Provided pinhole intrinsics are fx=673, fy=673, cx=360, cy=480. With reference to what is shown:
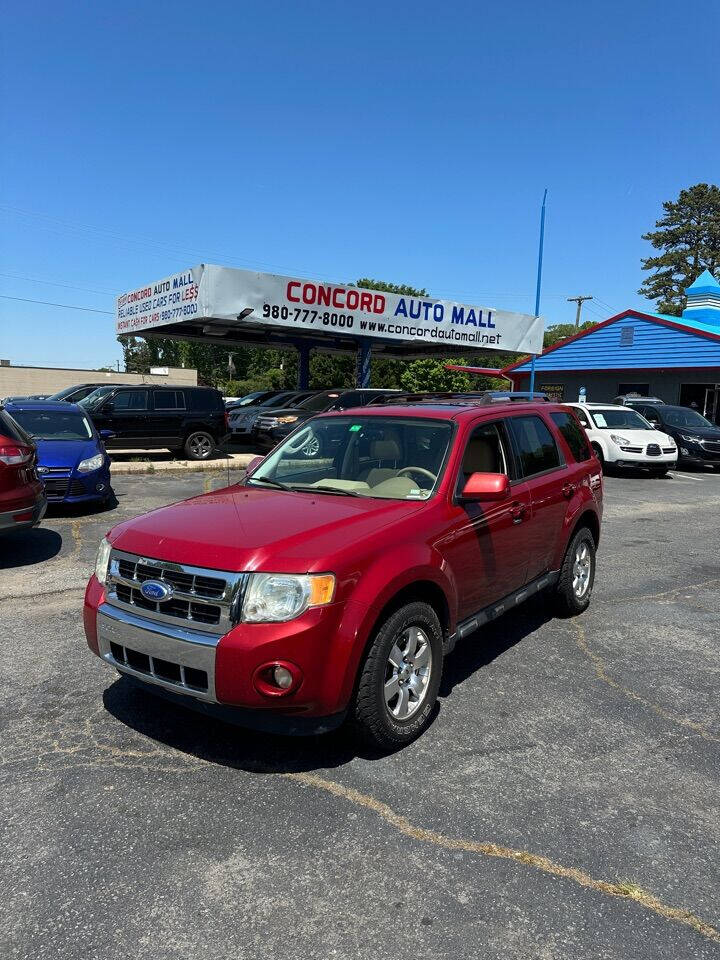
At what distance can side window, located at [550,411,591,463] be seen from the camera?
564 centimetres

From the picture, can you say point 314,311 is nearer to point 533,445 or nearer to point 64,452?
point 64,452

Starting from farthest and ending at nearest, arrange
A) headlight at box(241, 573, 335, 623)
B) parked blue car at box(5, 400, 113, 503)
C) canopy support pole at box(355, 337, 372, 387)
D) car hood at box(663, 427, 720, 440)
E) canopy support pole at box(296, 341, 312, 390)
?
canopy support pole at box(296, 341, 312, 390)
canopy support pole at box(355, 337, 372, 387)
car hood at box(663, 427, 720, 440)
parked blue car at box(5, 400, 113, 503)
headlight at box(241, 573, 335, 623)

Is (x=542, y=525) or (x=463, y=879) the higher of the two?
(x=542, y=525)

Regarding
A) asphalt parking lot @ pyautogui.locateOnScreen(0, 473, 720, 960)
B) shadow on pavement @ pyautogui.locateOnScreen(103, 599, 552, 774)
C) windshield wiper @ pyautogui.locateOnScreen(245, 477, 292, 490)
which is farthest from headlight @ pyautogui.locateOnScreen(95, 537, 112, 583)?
windshield wiper @ pyautogui.locateOnScreen(245, 477, 292, 490)

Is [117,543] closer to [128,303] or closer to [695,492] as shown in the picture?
[695,492]

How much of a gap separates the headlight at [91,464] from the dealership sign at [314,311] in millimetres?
7403

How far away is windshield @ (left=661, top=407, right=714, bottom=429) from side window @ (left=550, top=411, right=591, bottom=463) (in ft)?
48.8

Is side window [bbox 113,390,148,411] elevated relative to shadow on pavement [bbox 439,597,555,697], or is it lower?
elevated

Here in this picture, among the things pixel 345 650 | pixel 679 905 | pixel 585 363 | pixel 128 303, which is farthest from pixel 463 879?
pixel 585 363

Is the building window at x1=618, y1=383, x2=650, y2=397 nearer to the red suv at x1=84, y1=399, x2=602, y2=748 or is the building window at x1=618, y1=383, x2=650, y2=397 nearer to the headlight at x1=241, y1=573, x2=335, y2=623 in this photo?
the red suv at x1=84, y1=399, x2=602, y2=748

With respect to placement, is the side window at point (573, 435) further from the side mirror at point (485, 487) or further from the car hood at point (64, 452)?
the car hood at point (64, 452)

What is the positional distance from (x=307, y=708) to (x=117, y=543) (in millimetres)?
1284

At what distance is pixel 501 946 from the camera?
2217mm

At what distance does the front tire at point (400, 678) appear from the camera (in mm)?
3131
